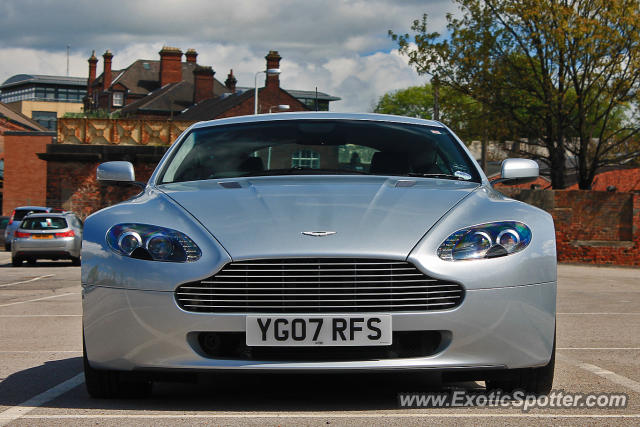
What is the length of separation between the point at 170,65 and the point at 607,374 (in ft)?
311

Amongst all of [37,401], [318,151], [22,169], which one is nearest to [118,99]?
[22,169]

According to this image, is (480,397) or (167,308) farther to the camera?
(480,397)

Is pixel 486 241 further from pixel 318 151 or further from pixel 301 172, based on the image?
pixel 318 151

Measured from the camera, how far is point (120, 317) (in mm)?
4438

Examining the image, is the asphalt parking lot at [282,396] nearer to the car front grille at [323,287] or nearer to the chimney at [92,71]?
the car front grille at [323,287]

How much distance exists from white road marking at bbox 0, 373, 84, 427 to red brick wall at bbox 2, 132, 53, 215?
189 ft

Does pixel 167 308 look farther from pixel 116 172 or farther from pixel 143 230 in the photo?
pixel 116 172

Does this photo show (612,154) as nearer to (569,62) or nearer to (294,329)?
(569,62)

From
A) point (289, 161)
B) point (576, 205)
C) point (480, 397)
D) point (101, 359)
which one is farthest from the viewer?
point (576, 205)

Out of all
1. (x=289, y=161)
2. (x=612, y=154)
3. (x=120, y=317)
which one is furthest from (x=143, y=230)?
(x=612, y=154)

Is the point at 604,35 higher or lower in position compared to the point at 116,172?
higher

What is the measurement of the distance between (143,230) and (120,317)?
409 mm

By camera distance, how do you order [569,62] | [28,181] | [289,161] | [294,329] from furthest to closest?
1. [28,181]
2. [569,62]
3. [289,161]
4. [294,329]

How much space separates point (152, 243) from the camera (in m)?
4.48
